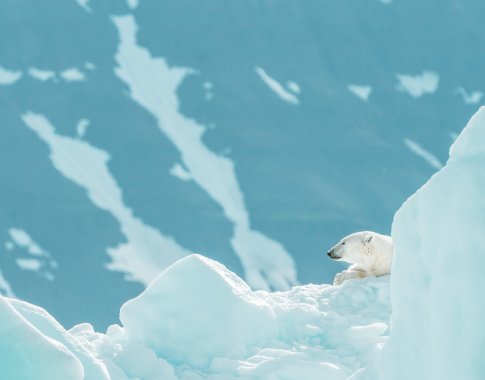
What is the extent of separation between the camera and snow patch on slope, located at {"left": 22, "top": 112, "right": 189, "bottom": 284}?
1077 inches

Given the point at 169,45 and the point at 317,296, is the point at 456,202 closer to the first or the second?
the point at 317,296

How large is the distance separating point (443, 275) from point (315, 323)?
327cm

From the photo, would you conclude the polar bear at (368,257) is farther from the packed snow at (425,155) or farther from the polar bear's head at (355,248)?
the packed snow at (425,155)

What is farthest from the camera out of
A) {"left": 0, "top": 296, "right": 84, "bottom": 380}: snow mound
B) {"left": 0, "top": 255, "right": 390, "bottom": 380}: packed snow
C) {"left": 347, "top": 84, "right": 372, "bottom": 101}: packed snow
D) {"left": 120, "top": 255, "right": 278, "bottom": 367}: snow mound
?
{"left": 347, "top": 84, "right": 372, "bottom": 101}: packed snow

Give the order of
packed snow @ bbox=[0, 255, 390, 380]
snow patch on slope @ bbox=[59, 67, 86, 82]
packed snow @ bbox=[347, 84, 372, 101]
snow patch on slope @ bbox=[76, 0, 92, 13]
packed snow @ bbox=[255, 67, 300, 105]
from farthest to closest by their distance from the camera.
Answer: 1. snow patch on slope @ bbox=[59, 67, 86, 82]
2. snow patch on slope @ bbox=[76, 0, 92, 13]
3. packed snow @ bbox=[255, 67, 300, 105]
4. packed snow @ bbox=[347, 84, 372, 101]
5. packed snow @ bbox=[0, 255, 390, 380]

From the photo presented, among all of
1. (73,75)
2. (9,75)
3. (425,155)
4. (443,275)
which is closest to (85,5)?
(73,75)

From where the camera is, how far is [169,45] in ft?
103

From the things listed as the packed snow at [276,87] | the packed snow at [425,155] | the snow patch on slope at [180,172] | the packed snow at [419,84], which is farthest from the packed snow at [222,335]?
the packed snow at [276,87]

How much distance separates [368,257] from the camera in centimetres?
835

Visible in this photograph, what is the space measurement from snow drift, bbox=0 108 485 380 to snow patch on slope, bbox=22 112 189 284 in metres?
19.4

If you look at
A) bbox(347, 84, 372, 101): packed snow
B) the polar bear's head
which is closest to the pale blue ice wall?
bbox(347, 84, 372, 101): packed snow

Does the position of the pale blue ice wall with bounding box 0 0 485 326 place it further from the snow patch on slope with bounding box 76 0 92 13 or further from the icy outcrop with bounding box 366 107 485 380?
the icy outcrop with bounding box 366 107 485 380

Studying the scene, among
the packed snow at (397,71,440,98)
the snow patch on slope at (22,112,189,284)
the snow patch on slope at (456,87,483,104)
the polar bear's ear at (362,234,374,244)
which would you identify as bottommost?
the polar bear's ear at (362,234,374,244)

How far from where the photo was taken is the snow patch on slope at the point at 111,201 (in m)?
27.3
